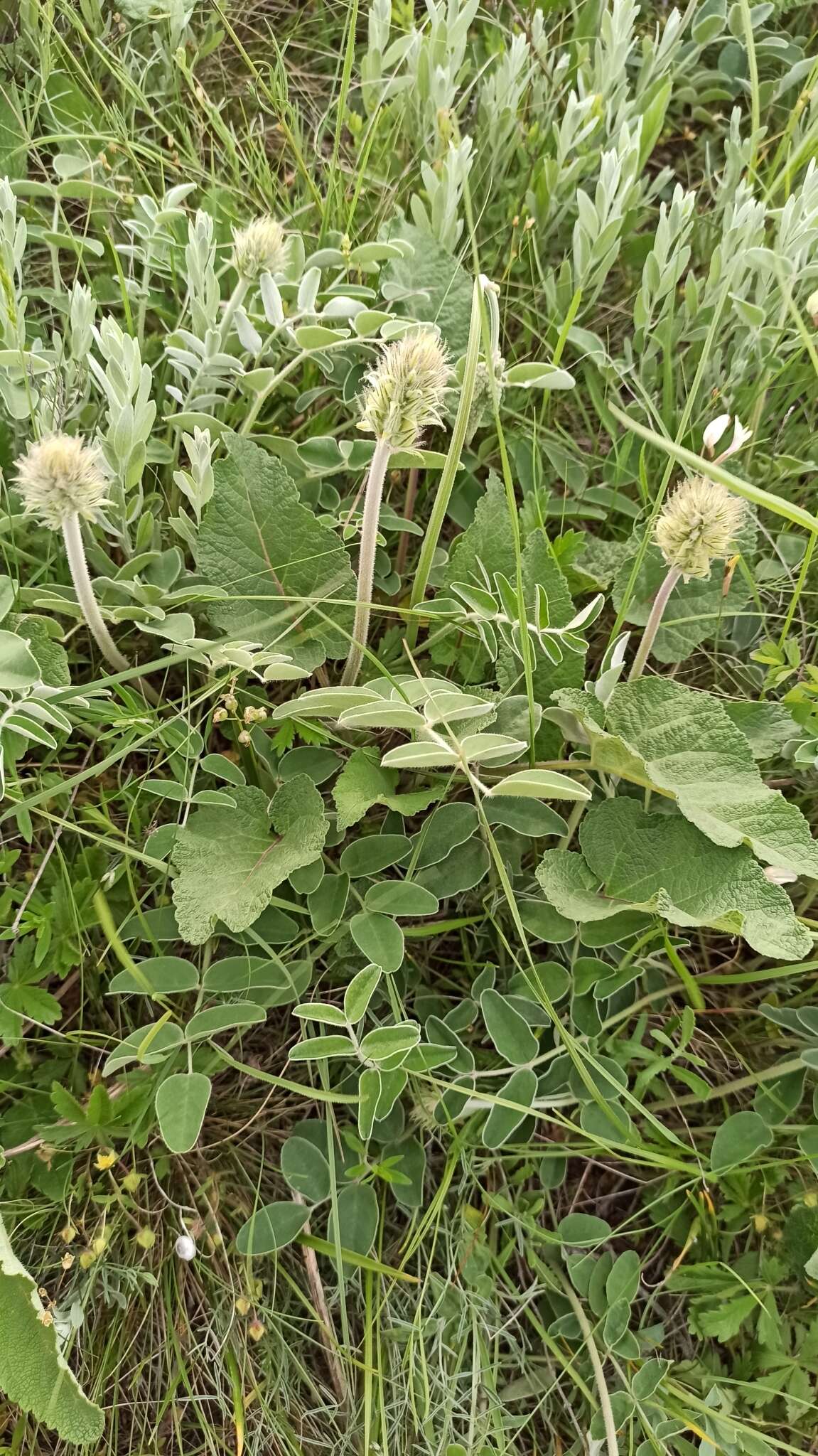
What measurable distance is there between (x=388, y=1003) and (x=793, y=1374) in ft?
2.97

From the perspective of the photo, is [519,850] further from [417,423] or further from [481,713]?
[417,423]

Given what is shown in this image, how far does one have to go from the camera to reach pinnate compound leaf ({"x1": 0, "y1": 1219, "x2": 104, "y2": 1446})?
1.34 metres

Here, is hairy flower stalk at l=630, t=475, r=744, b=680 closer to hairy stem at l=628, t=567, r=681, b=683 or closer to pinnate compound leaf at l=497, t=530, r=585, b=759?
hairy stem at l=628, t=567, r=681, b=683

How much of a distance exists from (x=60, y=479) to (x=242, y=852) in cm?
61

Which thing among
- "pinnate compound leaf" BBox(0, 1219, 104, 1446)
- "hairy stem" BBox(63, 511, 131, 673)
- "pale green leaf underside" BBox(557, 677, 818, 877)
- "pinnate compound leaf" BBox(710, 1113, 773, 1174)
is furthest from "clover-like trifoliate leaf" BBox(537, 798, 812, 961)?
"pinnate compound leaf" BBox(0, 1219, 104, 1446)

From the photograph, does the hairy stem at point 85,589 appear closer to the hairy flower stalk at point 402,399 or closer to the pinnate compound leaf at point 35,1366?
the hairy flower stalk at point 402,399

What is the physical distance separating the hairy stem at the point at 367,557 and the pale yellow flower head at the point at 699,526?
0.41 meters

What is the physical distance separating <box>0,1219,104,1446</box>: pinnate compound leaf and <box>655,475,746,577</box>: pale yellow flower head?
4.41 ft

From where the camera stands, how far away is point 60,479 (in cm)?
121

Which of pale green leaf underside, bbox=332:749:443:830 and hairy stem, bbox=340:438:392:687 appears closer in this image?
hairy stem, bbox=340:438:392:687

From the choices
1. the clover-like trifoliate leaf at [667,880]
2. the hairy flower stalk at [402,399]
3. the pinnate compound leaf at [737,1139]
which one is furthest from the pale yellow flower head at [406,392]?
the pinnate compound leaf at [737,1139]

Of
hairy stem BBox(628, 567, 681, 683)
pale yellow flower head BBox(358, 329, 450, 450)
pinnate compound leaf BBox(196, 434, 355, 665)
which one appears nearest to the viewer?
pale yellow flower head BBox(358, 329, 450, 450)

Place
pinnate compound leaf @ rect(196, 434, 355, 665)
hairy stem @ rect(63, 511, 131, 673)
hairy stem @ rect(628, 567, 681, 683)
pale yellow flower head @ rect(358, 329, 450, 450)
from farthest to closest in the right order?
pinnate compound leaf @ rect(196, 434, 355, 665)
hairy stem @ rect(628, 567, 681, 683)
hairy stem @ rect(63, 511, 131, 673)
pale yellow flower head @ rect(358, 329, 450, 450)

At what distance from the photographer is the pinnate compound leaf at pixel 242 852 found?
135 cm
